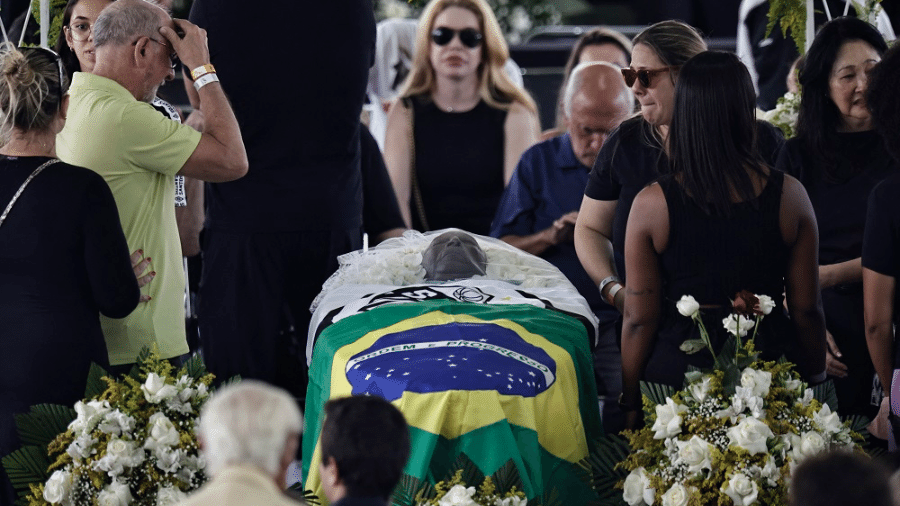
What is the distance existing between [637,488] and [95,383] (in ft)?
4.16

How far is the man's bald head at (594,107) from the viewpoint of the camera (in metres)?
4.27

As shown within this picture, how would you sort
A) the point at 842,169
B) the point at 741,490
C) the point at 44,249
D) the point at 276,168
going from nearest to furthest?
the point at 741,490
the point at 44,249
the point at 842,169
the point at 276,168

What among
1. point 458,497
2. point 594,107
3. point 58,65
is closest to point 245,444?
point 458,497

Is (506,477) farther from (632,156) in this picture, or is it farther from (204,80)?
(204,80)

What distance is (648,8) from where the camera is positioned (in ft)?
31.6

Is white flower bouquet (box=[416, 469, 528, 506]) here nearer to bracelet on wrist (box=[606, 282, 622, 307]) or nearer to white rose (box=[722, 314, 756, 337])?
white rose (box=[722, 314, 756, 337])

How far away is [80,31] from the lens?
3.56 metres

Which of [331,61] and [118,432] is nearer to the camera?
[118,432]

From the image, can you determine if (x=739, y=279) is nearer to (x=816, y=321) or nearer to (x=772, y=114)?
(x=816, y=321)

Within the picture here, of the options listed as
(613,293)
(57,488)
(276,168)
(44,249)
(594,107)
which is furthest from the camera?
(594,107)

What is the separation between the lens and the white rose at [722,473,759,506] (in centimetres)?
260

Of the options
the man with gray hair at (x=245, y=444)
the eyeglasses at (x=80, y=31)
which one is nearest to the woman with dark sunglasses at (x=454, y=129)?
the eyeglasses at (x=80, y=31)

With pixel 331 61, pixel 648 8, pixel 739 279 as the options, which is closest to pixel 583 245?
pixel 739 279

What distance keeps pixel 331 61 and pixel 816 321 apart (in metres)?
1.70
